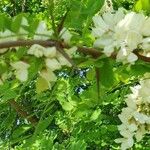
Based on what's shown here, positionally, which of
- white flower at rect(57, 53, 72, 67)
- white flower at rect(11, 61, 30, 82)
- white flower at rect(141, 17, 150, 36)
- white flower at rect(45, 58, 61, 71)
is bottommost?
white flower at rect(11, 61, 30, 82)

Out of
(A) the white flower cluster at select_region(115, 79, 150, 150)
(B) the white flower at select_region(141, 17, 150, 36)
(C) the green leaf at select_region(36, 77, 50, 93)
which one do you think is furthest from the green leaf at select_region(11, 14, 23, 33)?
(A) the white flower cluster at select_region(115, 79, 150, 150)

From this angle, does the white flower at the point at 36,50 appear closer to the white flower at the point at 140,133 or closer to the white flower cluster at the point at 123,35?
the white flower cluster at the point at 123,35

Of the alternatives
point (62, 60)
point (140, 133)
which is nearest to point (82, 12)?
point (62, 60)

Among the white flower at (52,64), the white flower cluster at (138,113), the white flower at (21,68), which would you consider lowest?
the white flower cluster at (138,113)

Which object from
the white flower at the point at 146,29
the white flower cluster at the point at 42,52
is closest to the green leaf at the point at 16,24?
the white flower cluster at the point at 42,52

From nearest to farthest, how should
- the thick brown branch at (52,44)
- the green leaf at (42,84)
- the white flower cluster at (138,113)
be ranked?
the thick brown branch at (52,44) → the green leaf at (42,84) → the white flower cluster at (138,113)

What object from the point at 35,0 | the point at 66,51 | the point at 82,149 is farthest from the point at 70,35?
the point at 35,0

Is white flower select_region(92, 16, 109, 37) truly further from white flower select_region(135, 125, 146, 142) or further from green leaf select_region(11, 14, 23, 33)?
white flower select_region(135, 125, 146, 142)

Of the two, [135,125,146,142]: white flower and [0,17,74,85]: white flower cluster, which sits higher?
[0,17,74,85]: white flower cluster
